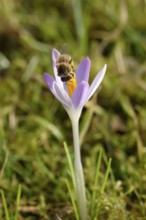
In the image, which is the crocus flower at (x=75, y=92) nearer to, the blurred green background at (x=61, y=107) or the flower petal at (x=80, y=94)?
the flower petal at (x=80, y=94)

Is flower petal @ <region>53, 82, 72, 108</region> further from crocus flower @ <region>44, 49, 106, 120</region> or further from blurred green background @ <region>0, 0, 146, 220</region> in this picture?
blurred green background @ <region>0, 0, 146, 220</region>

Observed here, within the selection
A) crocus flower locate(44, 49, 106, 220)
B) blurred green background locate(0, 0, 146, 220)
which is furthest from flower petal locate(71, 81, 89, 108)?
blurred green background locate(0, 0, 146, 220)

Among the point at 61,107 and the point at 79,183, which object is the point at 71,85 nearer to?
the point at 79,183

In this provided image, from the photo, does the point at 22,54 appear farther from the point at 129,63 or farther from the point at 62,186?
the point at 62,186

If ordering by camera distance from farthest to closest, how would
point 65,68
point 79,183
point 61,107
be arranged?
1. point 61,107
2. point 79,183
3. point 65,68

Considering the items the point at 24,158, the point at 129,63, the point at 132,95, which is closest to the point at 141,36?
the point at 129,63

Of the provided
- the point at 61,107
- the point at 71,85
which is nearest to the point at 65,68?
the point at 71,85
